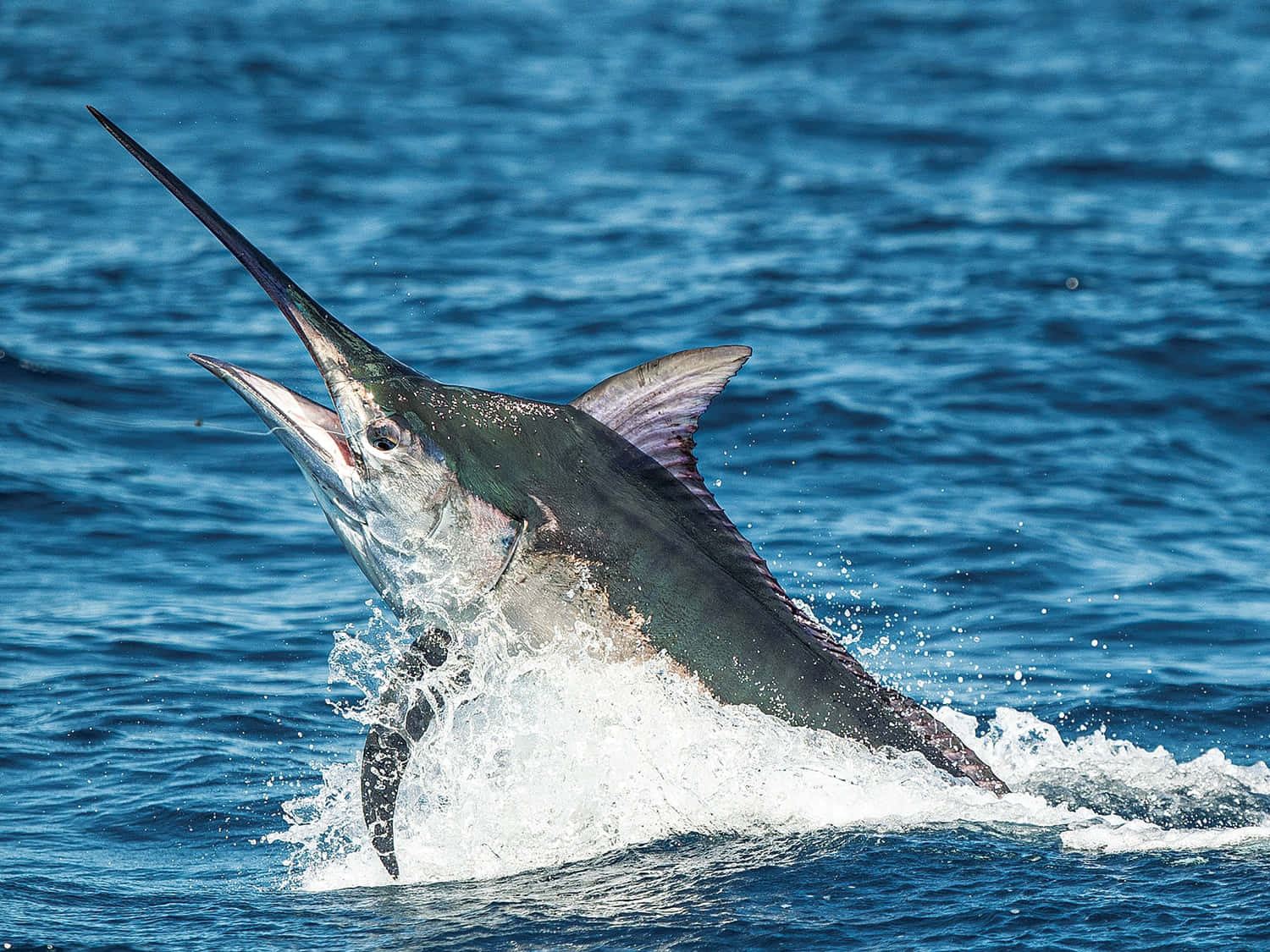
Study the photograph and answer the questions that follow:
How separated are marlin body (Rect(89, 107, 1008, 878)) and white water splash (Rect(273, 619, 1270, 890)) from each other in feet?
0.33

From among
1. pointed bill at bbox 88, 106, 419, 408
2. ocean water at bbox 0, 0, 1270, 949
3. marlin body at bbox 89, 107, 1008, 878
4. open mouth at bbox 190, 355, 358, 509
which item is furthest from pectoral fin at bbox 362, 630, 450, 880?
pointed bill at bbox 88, 106, 419, 408

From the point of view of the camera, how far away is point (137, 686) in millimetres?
8203

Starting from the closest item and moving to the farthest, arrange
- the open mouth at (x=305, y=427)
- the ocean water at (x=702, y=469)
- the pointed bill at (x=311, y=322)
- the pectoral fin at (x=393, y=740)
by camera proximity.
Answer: the pointed bill at (x=311, y=322), the open mouth at (x=305, y=427), the ocean water at (x=702, y=469), the pectoral fin at (x=393, y=740)

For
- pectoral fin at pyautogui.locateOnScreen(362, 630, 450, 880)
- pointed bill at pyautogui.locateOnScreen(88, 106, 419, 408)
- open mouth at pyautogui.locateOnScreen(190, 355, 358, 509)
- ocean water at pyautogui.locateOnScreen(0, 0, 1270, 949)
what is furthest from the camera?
pectoral fin at pyautogui.locateOnScreen(362, 630, 450, 880)

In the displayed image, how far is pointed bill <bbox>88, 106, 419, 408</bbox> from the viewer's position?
5.51 m

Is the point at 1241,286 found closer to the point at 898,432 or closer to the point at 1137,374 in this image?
the point at 1137,374

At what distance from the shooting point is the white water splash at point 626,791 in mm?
6074

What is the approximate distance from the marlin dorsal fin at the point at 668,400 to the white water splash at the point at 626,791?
0.75 m

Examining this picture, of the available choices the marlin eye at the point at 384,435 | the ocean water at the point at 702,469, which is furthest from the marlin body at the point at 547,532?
the ocean water at the point at 702,469

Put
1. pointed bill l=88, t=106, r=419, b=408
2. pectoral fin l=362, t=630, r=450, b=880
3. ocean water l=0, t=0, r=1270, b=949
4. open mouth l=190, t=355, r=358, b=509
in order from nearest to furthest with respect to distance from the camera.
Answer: pointed bill l=88, t=106, r=419, b=408 → open mouth l=190, t=355, r=358, b=509 → ocean water l=0, t=0, r=1270, b=949 → pectoral fin l=362, t=630, r=450, b=880

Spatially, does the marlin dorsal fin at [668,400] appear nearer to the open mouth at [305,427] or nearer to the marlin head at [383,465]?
the marlin head at [383,465]

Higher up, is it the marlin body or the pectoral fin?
the marlin body

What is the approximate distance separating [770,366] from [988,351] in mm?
1844

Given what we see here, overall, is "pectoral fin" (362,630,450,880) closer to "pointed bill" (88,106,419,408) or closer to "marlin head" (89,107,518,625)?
"marlin head" (89,107,518,625)
